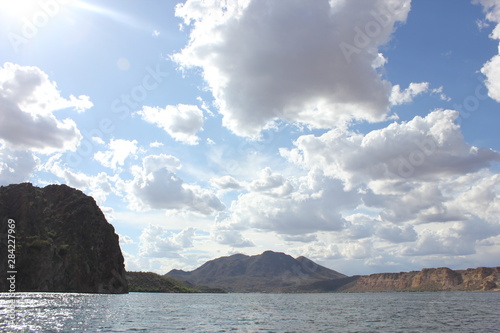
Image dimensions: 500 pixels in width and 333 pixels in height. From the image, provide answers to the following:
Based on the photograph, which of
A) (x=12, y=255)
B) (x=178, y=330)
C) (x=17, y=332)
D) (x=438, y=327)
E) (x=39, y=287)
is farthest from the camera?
(x=39, y=287)

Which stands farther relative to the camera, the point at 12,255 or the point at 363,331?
the point at 12,255

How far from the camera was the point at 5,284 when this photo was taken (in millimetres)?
183625

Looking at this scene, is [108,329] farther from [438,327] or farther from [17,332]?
[438,327]

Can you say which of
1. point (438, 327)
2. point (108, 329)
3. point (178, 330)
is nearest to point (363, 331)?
Answer: point (438, 327)

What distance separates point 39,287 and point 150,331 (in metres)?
167

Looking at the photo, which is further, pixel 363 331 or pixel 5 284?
pixel 5 284

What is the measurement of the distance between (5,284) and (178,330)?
164633 mm

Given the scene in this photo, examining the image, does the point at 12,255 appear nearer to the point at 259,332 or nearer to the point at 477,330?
the point at 259,332

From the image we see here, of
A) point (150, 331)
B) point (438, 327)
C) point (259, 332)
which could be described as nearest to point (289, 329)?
point (259, 332)

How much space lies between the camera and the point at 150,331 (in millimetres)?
60500

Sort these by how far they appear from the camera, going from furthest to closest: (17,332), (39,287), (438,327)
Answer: (39,287)
(438,327)
(17,332)

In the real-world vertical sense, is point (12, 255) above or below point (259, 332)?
above

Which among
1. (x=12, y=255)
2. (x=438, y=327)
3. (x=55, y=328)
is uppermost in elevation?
(x=12, y=255)

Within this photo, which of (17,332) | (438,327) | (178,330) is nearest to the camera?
(17,332)
